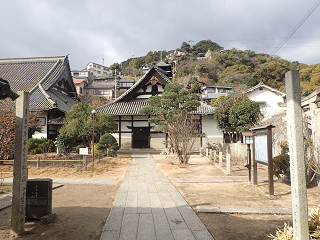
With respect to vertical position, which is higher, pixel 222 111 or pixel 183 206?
pixel 222 111

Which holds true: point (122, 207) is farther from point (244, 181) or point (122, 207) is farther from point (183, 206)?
point (244, 181)

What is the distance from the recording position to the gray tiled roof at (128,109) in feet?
65.0

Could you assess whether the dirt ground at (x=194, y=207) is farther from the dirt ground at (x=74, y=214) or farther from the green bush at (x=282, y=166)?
the green bush at (x=282, y=166)

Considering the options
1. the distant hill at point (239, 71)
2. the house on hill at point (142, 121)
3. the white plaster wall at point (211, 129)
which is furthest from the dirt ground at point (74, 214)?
the distant hill at point (239, 71)

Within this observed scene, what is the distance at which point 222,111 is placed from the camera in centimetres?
1823

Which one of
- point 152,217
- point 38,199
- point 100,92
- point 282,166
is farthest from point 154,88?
point 100,92

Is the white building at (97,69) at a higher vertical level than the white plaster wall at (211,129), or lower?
higher

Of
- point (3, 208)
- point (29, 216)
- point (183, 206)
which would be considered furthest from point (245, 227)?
point (3, 208)

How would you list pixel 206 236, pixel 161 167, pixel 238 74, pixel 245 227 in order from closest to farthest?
pixel 206 236 → pixel 245 227 → pixel 161 167 → pixel 238 74

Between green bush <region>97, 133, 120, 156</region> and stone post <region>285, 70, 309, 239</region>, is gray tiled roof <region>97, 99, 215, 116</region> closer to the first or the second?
green bush <region>97, 133, 120, 156</region>

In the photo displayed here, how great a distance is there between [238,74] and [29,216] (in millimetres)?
47421

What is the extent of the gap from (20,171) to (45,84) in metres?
20.7

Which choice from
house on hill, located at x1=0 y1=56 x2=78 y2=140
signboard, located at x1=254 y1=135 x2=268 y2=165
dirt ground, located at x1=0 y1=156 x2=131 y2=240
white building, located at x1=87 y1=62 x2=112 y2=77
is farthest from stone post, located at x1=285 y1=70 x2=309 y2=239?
white building, located at x1=87 y1=62 x2=112 y2=77

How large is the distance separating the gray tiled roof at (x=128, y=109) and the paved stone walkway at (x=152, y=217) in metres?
13.2
